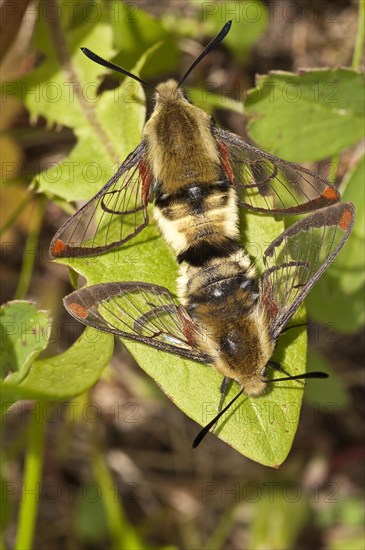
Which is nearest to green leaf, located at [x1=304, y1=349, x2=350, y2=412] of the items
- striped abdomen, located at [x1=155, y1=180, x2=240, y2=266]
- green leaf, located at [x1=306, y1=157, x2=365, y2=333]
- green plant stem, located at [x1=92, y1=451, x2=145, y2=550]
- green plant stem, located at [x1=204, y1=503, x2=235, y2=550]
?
green leaf, located at [x1=306, y1=157, x2=365, y2=333]

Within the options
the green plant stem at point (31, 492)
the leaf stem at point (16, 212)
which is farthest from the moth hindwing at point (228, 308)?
the leaf stem at point (16, 212)

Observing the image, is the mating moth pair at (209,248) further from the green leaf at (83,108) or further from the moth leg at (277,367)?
the green leaf at (83,108)

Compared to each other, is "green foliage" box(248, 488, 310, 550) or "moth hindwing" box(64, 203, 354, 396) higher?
"moth hindwing" box(64, 203, 354, 396)

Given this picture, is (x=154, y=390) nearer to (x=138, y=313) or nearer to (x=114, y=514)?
(x=114, y=514)

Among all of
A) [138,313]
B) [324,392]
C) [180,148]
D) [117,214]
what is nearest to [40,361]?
[138,313]

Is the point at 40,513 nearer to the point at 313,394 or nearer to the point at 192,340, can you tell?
the point at 313,394

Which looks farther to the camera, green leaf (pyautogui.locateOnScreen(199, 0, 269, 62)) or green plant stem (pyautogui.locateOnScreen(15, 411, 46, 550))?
green leaf (pyautogui.locateOnScreen(199, 0, 269, 62))

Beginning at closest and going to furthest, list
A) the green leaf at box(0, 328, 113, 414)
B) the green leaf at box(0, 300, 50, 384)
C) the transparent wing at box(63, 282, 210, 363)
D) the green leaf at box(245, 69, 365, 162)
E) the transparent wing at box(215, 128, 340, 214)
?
the green leaf at box(0, 328, 113, 414)
the transparent wing at box(63, 282, 210, 363)
the transparent wing at box(215, 128, 340, 214)
the green leaf at box(0, 300, 50, 384)
the green leaf at box(245, 69, 365, 162)

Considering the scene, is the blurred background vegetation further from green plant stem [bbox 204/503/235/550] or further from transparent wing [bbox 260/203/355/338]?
transparent wing [bbox 260/203/355/338]
